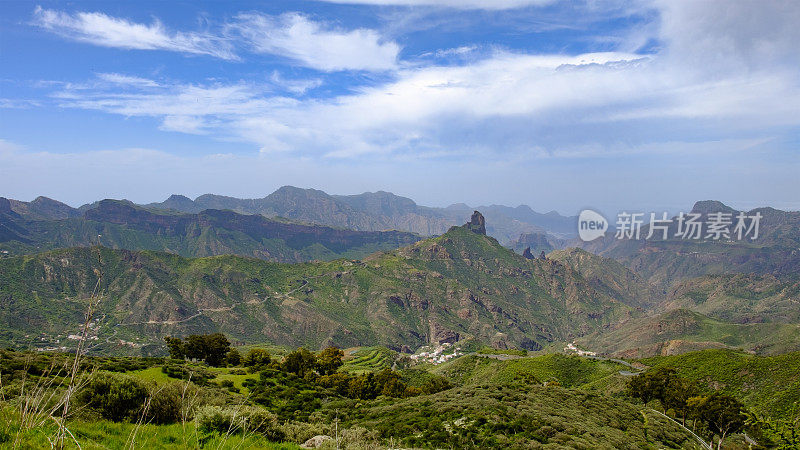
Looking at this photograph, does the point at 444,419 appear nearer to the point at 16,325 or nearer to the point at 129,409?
the point at 129,409

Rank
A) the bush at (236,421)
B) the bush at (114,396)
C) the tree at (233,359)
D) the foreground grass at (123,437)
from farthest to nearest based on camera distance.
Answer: the tree at (233,359) < the bush at (114,396) < the bush at (236,421) < the foreground grass at (123,437)

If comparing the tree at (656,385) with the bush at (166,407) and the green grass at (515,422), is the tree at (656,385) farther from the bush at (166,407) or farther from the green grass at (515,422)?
the bush at (166,407)

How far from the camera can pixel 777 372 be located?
6794 cm

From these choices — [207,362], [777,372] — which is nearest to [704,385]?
[777,372]

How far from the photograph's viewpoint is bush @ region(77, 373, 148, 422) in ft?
52.0

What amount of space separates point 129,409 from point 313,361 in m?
52.5

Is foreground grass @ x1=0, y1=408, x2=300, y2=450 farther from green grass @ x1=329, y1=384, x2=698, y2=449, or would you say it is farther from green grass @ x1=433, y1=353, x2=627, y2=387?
green grass @ x1=433, y1=353, x2=627, y2=387

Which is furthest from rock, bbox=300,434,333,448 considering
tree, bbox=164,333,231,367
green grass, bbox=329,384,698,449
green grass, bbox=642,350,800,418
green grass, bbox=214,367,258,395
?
green grass, bbox=642,350,800,418

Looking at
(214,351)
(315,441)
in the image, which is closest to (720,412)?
(315,441)

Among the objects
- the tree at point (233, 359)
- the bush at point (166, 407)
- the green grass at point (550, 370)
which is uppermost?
the bush at point (166, 407)

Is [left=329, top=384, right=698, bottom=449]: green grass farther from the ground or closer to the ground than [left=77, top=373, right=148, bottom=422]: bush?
closer to the ground

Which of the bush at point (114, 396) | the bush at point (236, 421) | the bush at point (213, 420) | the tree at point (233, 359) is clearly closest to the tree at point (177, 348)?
the tree at point (233, 359)

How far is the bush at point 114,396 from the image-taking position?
15.9m

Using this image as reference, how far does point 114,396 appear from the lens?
15.9m
